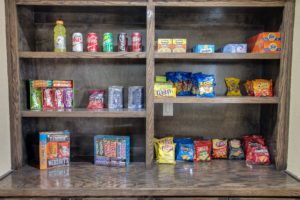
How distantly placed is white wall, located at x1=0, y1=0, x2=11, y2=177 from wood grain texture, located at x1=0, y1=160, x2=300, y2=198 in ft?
0.36

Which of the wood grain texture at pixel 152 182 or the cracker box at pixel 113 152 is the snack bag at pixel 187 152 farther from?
the cracker box at pixel 113 152

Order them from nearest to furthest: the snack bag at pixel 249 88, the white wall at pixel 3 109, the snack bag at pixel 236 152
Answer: the white wall at pixel 3 109 → the snack bag at pixel 249 88 → the snack bag at pixel 236 152

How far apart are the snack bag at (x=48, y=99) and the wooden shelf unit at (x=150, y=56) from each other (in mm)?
127

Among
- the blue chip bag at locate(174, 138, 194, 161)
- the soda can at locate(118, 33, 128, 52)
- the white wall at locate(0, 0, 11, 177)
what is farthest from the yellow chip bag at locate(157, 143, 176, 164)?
the white wall at locate(0, 0, 11, 177)

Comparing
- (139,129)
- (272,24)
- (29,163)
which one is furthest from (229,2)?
(29,163)

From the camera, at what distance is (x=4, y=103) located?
5.99 ft

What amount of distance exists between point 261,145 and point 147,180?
1.01 meters

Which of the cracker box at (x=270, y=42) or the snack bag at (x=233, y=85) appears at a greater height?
the cracker box at (x=270, y=42)

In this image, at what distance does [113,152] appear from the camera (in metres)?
1.98

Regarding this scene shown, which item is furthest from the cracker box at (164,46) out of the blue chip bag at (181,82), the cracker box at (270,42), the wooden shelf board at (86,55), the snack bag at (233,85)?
the cracker box at (270,42)

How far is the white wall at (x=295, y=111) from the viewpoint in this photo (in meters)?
1.81

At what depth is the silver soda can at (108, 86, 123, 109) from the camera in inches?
81.2

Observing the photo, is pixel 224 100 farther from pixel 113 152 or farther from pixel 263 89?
pixel 113 152

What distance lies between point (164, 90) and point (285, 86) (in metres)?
0.90
